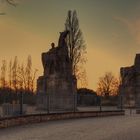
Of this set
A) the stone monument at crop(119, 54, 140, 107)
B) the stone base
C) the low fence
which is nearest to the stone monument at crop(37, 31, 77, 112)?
the stone base

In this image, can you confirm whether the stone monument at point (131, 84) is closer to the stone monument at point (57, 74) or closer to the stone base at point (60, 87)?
the stone monument at point (57, 74)

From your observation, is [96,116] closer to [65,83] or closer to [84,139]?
[65,83]

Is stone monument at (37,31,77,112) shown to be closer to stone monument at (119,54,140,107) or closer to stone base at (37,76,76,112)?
stone base at (37,76,76,112)

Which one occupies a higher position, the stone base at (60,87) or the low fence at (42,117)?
the stone base at (60,87)

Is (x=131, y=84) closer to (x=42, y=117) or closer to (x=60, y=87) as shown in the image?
(x=60, y=87)

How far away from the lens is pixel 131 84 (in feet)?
186

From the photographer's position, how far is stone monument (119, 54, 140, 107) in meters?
55.6

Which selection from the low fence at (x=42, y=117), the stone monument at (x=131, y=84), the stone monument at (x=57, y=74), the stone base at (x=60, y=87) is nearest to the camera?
the low fence at (x=42, y=117)

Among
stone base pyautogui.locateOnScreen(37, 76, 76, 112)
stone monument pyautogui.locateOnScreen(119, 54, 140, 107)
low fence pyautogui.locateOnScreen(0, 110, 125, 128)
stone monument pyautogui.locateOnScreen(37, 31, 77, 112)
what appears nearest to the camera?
low fence pyautogui.locateOnScreen(0, 110, 125, 128)

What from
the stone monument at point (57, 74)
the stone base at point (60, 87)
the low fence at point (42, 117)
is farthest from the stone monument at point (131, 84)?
the low fence at point (42, 117)

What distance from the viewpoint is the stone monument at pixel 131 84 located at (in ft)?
182

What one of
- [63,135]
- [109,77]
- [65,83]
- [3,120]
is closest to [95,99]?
[65,83]

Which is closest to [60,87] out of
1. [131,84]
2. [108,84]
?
[131,84]

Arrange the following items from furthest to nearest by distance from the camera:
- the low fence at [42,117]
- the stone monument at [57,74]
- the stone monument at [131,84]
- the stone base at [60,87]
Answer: the stone monument at [131,84] < the stone monument at [57,74] < the stone base at [60,87] < the low fence at [42,117]
